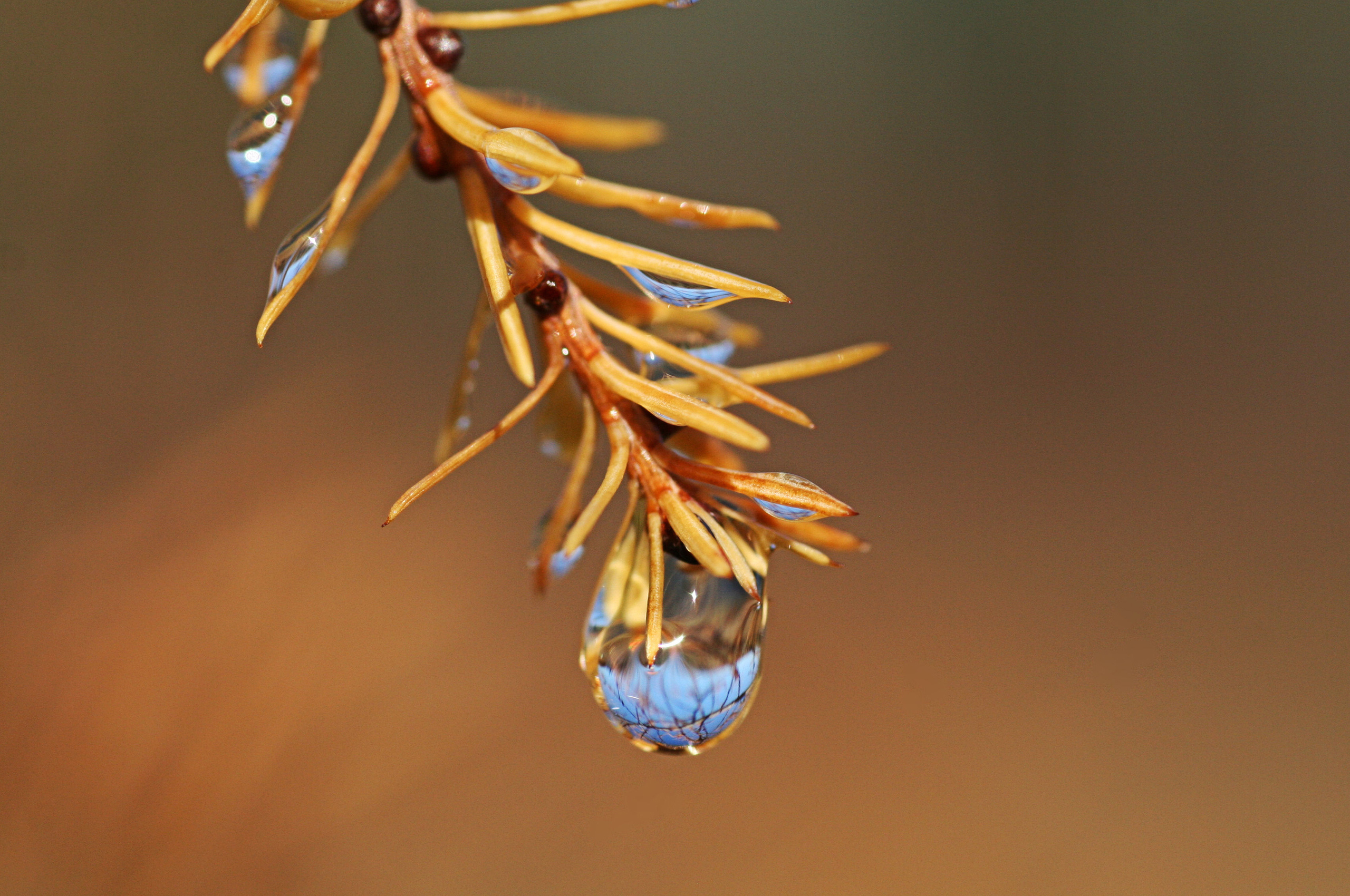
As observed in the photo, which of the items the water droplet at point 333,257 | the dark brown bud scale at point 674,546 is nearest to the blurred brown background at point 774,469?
the water droplet at point 333,257

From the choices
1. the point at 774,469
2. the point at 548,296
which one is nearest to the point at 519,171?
the point at 548,296

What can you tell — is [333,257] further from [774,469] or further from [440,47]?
[774,469]

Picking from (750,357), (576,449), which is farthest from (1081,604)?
(576,449)

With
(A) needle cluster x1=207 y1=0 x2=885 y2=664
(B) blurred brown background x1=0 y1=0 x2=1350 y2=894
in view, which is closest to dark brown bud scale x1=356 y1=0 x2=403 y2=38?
(A) needle cluster x1=207 y1=0 x2=885 y2=664

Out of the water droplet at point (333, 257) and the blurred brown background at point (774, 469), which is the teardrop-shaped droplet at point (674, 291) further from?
the blurred brown background at point (774, 469)

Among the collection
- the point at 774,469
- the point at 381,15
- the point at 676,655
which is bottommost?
the point at 774,469

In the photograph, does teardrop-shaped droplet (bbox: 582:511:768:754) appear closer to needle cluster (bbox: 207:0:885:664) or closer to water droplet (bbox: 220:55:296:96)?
needle cluster (bbox: 207:0:885:664)
